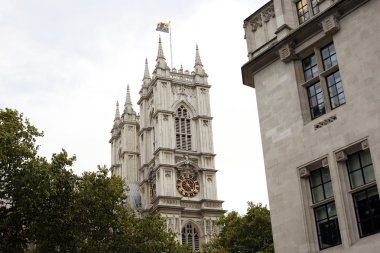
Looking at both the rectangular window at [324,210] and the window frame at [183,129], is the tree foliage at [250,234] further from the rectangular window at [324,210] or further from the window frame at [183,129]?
the window frame at [183,129]

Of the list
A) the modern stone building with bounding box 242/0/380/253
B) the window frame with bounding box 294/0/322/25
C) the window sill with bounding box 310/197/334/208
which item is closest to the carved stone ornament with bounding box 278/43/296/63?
the modern stone building with bounding box 242/0/380/253

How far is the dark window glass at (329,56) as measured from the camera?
18.4 meters

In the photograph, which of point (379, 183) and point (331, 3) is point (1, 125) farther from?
point (379, 183)

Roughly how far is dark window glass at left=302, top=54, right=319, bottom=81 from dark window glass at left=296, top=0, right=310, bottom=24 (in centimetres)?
159

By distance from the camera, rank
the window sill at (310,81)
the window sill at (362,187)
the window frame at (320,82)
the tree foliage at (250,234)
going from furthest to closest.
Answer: the tree foliage at (250,234) → the window sill at (310,81) → the window frame at (320,82) → the window sill at (362,187)

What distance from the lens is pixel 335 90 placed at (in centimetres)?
1806

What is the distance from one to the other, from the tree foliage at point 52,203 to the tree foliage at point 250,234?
477 inches

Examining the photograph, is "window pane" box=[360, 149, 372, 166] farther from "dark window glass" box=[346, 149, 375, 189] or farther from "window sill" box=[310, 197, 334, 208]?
"window sill" box=[310, 197, 334, 208]

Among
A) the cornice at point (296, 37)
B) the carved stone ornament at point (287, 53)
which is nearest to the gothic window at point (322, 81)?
the carved stone ornament at point (287, 53)

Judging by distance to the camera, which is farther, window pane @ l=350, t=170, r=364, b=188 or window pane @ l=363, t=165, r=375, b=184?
window pane @ l=350, t=170, r=364, b=188

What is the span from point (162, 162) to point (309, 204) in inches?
2225

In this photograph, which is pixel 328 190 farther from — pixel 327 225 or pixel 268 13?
pixel 268 13

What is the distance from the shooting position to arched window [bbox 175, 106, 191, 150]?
77750mm

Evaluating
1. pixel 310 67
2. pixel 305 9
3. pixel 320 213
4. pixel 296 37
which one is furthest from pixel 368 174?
pixel 305 9
